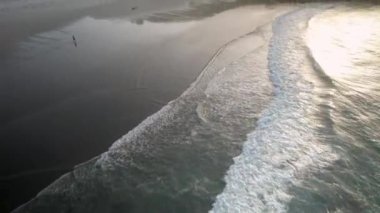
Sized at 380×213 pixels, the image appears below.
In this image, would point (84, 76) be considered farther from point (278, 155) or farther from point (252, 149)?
point (278, 155)

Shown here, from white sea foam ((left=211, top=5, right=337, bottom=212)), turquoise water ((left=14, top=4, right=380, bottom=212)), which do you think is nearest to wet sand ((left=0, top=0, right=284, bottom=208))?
turquoise water ((left=14, top=4, right=380, bottom=212))

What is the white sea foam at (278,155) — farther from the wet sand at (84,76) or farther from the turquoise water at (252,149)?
the wet sand at (84,76)

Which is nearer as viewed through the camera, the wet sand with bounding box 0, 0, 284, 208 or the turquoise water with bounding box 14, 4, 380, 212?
the turquoise water with bounding box 14, 4, 380, 212

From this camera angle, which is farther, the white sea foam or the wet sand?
the wet sand

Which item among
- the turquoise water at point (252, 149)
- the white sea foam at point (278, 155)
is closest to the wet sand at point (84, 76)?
the turquoise water at point (252, 149)

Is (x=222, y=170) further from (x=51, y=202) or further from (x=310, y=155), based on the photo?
(x=51, y=202)

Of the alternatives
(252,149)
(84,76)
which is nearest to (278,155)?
(252,149)

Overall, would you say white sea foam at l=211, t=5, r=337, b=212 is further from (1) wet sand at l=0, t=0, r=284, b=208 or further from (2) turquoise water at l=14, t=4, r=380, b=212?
(1) wet sand at l=0, t=0, r=284, b=208

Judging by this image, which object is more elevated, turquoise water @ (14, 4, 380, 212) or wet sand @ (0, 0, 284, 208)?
wet sand @ (0, 0, 284, 208)

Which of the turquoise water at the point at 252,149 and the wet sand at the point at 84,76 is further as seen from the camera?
the wet sand at the point at 84,76
